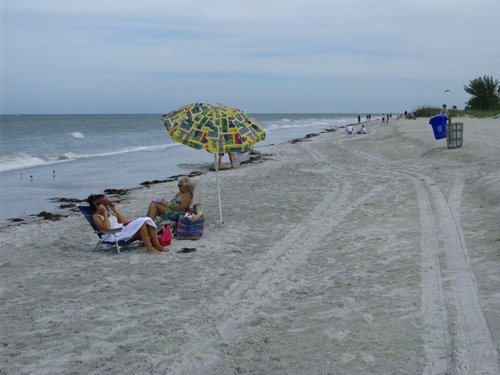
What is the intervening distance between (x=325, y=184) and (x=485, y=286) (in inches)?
314

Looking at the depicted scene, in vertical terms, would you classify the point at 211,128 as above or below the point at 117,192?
above

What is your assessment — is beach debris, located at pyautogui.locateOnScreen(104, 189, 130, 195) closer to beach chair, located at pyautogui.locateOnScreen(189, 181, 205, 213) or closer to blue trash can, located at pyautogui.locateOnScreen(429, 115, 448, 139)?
beach chair, located at pyautogui.locateOnScreen(189, 181, 205, 213)

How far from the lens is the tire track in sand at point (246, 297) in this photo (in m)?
3.91

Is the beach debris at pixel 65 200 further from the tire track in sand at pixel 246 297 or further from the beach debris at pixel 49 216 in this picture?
the tire track in sand at pixel 246 297

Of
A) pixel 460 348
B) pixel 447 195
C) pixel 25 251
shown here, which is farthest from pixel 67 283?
pixel 447 195

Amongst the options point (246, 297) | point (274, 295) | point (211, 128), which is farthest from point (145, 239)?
point (274, 295)

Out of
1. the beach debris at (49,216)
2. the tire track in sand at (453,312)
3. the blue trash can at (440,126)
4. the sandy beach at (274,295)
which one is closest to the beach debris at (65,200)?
the beach debris at (49,216)

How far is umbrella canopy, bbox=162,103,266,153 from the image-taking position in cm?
752

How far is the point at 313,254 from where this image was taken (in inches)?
264

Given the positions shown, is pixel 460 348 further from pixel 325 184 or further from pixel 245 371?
pixel 325 184

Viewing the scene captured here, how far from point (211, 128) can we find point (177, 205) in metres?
1.29

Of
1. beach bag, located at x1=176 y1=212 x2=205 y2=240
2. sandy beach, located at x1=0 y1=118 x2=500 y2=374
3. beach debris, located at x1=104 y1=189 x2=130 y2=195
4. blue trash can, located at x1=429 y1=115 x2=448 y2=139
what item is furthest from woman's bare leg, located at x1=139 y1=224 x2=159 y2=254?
blue trash can, located at x1=429 y1=115 x2=448 y2=139

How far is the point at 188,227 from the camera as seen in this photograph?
7.59 m

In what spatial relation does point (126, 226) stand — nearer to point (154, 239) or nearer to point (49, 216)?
point (154, 239)
